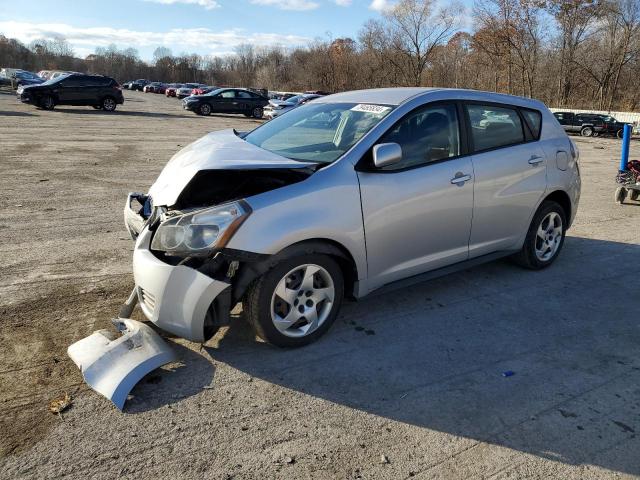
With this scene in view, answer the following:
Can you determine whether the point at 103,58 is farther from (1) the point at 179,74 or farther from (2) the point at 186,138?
(2) the point at 186,138

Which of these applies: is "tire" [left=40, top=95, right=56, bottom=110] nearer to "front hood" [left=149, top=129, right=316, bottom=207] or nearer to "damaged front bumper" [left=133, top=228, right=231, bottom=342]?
"front hood" [left=149, top=129, right=316, bottom=207]

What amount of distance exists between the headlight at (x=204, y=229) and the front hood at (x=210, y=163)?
14.0 inches

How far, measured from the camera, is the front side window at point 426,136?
4.01 metres

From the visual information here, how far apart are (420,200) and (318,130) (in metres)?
1.13

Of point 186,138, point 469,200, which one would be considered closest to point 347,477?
point 469,200

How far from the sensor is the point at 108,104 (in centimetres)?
2780

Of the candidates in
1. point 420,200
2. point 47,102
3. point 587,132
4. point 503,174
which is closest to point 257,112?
point 47,102

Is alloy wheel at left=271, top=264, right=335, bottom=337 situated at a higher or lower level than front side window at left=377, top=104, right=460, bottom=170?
lower

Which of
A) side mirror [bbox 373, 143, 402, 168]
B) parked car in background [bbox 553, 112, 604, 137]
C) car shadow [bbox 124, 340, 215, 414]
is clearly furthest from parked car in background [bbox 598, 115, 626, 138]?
car shadow [bbox 124, 340, 215, 414]

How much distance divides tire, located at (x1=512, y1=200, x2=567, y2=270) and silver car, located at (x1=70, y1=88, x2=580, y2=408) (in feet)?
0.12

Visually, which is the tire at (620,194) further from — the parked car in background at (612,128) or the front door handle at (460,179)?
the parked car in background at (612,128)

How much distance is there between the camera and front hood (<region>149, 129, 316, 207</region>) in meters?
3.58

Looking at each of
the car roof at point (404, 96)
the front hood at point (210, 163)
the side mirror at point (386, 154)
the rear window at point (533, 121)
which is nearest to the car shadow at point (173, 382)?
the front hood at point (210, 163)

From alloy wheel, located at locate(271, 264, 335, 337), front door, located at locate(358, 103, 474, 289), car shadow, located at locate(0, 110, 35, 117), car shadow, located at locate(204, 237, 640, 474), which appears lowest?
car shadow, located at locate(204, 237, 640, 474)
